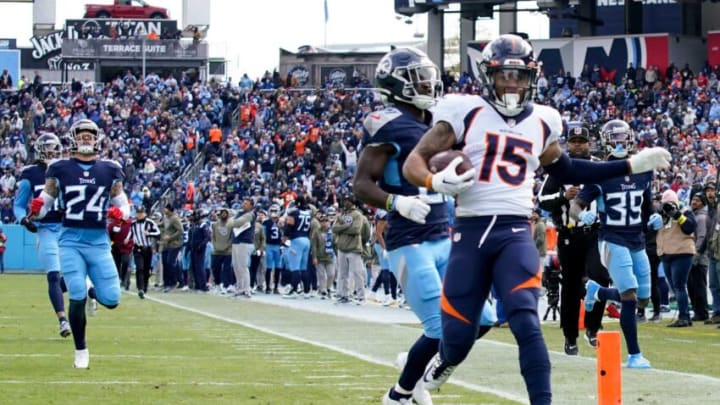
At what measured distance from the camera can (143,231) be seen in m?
29.4

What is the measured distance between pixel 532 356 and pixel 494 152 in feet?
3.61

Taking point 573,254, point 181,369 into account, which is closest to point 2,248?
point 573,254

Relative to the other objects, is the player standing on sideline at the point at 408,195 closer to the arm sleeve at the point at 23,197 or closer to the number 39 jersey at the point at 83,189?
the number 39 jersey at the point at 83,189

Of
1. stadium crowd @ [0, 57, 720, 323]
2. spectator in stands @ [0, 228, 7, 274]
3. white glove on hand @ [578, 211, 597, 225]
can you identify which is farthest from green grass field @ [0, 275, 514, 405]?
spectator in stands @ [0, 228, 7, 274]

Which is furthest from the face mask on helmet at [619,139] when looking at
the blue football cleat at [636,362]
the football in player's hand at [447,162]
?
the football in player's hand at [447,162]

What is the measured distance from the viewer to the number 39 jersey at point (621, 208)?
1264 cm

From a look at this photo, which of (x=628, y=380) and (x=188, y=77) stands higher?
(x=188, y=77)

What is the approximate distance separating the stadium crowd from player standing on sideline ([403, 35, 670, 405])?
21216 millimetres

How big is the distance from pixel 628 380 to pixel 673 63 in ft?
100

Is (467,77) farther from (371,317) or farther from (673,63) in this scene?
(371,317)

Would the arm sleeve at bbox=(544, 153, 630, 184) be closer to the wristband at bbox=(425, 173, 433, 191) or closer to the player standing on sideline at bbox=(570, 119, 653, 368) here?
the wristband at bbox=(425, 173, 433, 191)

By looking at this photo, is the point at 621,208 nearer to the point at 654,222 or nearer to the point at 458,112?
the point at 654,222

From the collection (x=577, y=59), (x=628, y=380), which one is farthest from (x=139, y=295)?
(x=577, y=59)

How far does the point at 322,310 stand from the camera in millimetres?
22406
